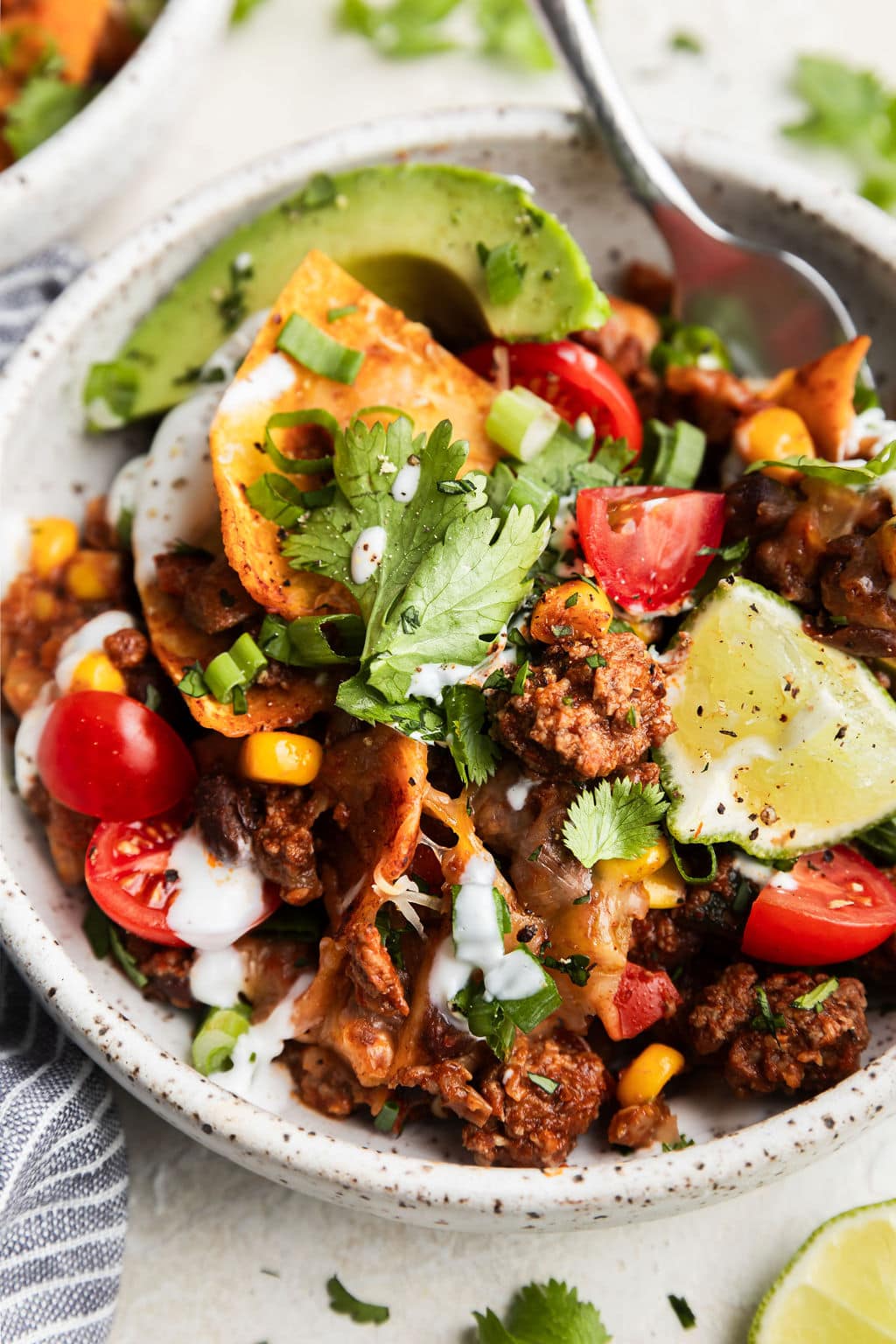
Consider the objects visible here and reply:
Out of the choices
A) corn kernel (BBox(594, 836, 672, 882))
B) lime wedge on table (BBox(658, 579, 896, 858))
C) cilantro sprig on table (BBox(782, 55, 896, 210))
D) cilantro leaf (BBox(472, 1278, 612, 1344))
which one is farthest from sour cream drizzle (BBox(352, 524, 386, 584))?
cilantro sprig on table (BBox(782, 55, 896, 210))

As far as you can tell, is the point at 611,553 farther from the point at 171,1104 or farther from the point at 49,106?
the point at 49,106

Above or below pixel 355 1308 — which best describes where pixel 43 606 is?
above

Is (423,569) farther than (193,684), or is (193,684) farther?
(193,684)

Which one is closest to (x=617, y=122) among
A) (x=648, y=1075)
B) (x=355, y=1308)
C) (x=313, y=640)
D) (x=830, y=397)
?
(x=830, y=397)

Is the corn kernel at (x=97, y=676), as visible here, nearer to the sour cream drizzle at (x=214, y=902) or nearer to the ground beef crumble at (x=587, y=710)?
the sour cream drizzle at (x=214, y=902)

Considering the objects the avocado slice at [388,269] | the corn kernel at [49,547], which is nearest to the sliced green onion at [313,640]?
the corn kernel at [49,547]

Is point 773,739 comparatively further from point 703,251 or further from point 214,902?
point 703,251

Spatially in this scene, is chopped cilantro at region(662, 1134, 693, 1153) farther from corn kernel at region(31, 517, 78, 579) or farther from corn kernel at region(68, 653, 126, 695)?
corn kernel at region(31, 517, 78, 579)

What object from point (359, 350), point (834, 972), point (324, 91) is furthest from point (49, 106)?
point (834, 972)
